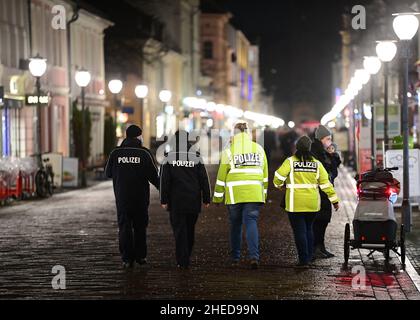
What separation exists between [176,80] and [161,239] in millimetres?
70184

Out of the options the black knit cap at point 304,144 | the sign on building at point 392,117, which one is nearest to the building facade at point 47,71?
the sign on building at point 392,117

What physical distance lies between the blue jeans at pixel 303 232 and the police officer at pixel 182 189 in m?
1.30

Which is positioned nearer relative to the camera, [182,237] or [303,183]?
[182,237]

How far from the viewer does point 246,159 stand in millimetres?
15289

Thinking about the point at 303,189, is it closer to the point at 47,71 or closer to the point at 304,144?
the point at 304,144

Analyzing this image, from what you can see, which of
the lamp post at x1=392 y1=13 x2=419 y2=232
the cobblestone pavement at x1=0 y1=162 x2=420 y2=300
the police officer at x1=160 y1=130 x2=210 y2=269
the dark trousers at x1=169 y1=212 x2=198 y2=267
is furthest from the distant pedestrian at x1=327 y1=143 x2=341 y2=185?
the dark trousers at x1=169 y1=212 x2=198 y2=267

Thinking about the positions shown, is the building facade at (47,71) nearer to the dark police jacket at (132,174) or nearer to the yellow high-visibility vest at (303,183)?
the dark police jacket at (132,174)

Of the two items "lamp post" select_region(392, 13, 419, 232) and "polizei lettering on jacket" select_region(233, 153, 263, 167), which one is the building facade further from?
"polizei lettering on jacket" select_region(233, 153, 263, 167)

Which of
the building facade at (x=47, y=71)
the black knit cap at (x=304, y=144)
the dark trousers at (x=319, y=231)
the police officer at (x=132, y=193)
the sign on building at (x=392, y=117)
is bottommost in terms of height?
the dark trousers at (x=319, y=231)

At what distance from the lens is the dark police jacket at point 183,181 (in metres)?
15.1

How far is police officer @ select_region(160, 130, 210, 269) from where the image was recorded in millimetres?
15109

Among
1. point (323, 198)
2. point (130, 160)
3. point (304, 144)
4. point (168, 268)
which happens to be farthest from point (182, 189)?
point (323, 198)

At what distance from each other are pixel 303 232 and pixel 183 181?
175 centimetres
